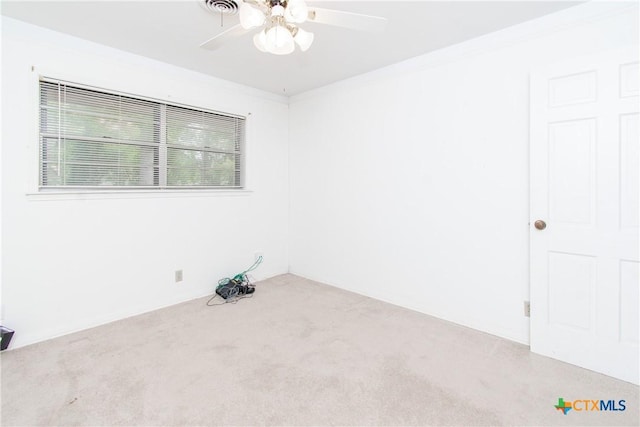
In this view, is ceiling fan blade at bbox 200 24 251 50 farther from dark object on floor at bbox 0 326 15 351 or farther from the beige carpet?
dark object on floor at bbox 0 326 15 351

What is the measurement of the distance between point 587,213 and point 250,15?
2.41m

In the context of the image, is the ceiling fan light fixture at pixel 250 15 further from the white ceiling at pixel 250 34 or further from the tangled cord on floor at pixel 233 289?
the tangled cord on floor at pixel 233 289

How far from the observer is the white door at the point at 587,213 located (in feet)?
6.47

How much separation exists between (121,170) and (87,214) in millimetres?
498

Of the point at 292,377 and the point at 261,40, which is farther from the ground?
the point at 261,40

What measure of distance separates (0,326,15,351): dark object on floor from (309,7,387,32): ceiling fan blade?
2.98 meters

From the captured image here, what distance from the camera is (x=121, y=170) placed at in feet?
9.73

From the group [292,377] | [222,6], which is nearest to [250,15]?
[222,6]

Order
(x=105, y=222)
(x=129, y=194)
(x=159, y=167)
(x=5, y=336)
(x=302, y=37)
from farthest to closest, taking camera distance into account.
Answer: (x=159, y=167) < (x=129, y=194) < (x=105, y=222) < (x=5, y=336) < (x=302, y=37)

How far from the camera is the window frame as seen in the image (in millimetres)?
2496

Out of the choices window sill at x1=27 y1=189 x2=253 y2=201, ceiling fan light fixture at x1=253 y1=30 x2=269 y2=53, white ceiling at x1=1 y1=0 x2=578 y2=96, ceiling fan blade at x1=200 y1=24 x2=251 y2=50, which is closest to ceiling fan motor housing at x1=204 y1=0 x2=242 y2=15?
white ceiling at x1=1 y1=0 x2=578 y2=96

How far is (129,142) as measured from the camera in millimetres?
2982

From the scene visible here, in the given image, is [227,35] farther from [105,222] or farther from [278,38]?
[105,222]

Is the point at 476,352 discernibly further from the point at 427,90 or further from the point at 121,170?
the point at 121,170
